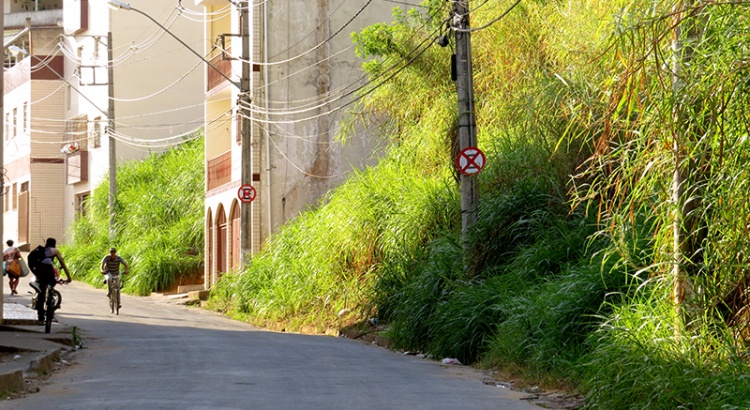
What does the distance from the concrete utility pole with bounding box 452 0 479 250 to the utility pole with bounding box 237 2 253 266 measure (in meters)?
13.8

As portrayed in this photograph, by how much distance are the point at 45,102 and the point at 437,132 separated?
116 ft

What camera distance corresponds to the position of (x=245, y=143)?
34.6m

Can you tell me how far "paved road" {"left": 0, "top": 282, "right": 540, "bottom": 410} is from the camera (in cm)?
1238

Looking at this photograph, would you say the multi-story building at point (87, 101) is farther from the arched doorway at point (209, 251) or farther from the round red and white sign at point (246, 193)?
the round red and white sign at point (246, 193)

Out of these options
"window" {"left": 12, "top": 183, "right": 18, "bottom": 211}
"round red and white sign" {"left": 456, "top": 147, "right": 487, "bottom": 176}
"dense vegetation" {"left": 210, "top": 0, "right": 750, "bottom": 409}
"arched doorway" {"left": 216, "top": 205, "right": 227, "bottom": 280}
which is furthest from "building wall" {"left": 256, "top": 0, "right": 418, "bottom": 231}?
"window" {"left": 12, "top": 183, "right": 18, "bottom": 211}

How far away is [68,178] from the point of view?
56.9m

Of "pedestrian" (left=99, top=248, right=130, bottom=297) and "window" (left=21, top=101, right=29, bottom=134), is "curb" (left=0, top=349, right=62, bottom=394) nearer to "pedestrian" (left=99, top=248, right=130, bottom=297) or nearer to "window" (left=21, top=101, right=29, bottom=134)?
"pedestrian" (left=99, top=248, right=130, bottom=297)

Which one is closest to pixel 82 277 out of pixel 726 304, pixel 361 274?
pixel 361 274

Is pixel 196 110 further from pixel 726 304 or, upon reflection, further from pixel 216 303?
pixel 726 304

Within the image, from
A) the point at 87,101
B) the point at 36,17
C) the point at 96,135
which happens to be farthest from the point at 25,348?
the point at 36,17

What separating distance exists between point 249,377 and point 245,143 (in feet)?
66.9

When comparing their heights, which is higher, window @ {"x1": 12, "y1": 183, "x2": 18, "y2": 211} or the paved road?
window @ {"x1": 12, "y1": 183, "x2": 18, "y2": 211}

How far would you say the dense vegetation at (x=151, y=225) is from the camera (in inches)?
1636

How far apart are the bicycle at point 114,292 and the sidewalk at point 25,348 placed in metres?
4.68
